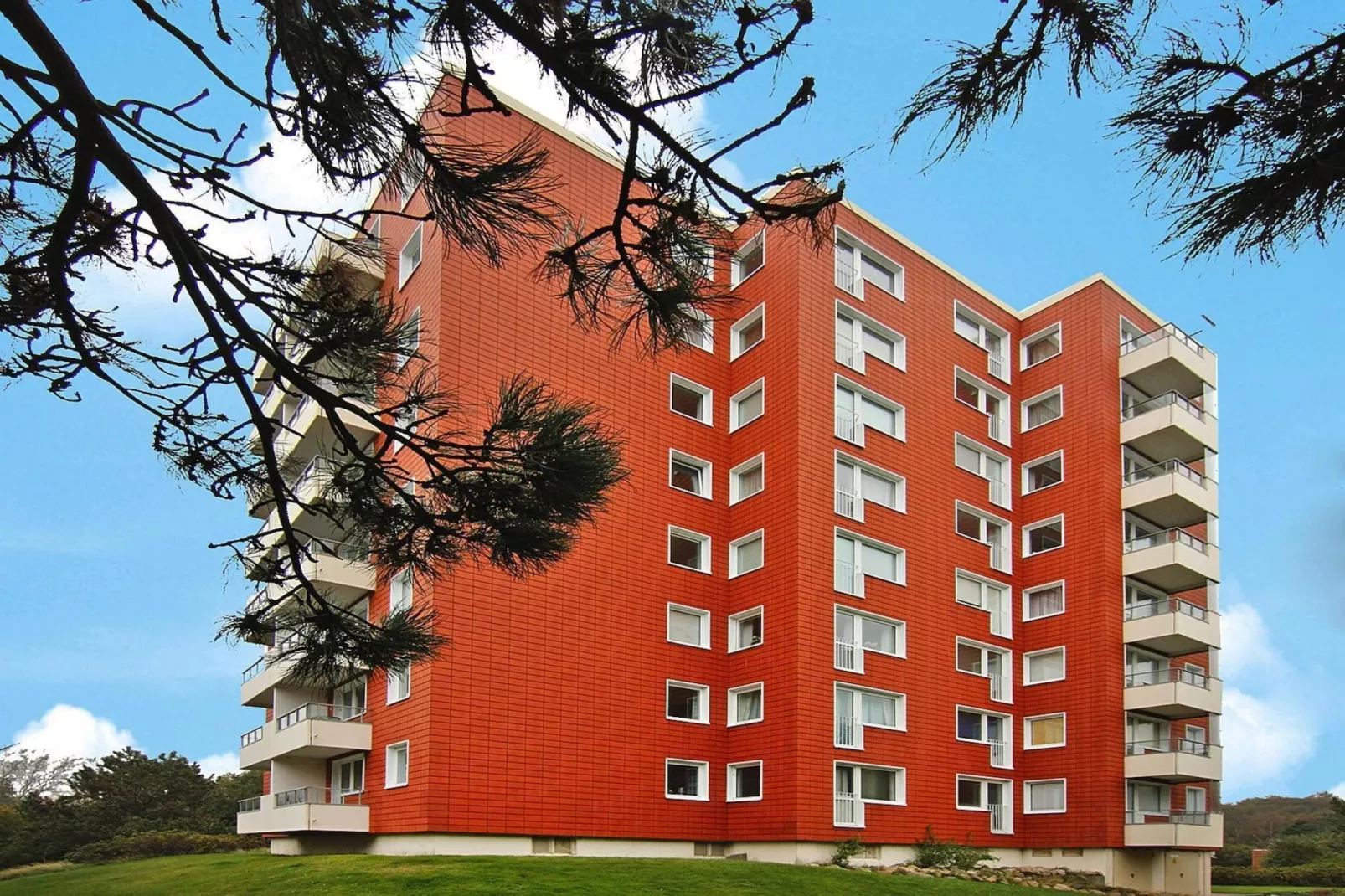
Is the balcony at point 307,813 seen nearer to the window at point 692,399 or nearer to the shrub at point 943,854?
the window at point 692,399

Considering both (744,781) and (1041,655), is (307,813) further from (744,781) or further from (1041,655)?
(1041,655)

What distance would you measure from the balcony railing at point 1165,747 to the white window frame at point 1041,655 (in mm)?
2362

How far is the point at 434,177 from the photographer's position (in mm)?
5125

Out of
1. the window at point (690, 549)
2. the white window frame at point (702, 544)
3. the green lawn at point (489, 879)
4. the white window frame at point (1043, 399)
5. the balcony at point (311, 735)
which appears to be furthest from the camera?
the white window frame at point (1043, 399)

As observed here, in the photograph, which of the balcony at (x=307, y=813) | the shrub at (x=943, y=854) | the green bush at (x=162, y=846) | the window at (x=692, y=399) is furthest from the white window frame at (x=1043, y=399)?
the green bush at (x=162, y=846)

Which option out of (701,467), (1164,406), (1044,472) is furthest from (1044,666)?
(701,467)

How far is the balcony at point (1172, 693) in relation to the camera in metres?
28.6

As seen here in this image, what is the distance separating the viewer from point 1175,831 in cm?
2764

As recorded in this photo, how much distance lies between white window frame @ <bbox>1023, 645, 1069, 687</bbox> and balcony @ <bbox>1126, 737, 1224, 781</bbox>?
2.37m

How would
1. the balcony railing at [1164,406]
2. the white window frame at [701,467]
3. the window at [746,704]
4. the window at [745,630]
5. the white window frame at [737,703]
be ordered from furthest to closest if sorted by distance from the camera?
the balcony railing at [1164,406], the white window frame at [701,467], the window at [745,630], the window at [746,704], the white window frame at [737,703]

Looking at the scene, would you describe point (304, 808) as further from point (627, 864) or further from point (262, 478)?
point (262, 478)

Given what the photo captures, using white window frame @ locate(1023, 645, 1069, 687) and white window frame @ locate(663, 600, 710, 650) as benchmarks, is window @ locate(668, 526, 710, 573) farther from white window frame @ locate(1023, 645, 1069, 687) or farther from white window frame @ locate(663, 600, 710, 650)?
white window frame @ locate(1023, 645, 1069, 687)

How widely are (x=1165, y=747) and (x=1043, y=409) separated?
10.2 metres

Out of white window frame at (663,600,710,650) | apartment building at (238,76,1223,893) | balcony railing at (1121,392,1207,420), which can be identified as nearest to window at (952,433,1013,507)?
apartment building at (238,76,1223,893)
